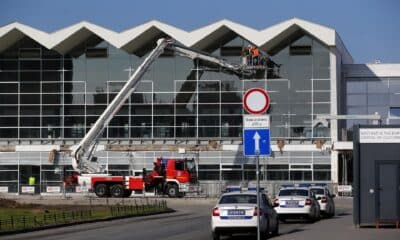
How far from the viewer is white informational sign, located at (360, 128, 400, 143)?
85.7 feet

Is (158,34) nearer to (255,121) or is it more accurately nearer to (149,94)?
(149,94)

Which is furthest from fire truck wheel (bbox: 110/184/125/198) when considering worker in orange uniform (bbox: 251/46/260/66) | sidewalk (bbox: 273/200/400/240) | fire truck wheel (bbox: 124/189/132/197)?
sidewalk (bbox: 273/200/400/240)

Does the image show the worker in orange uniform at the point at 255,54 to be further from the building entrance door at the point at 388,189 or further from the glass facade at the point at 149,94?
the building entrance door at the point at 388,189

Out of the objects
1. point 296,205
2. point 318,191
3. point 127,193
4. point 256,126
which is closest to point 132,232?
point 296,205

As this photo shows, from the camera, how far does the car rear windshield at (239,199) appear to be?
24453mm

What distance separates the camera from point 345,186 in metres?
63.8

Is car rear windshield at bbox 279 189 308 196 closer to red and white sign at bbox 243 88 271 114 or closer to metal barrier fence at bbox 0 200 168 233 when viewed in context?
metal barrier fence at bbox 0 200 168 233

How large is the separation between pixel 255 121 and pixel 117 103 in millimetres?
48071

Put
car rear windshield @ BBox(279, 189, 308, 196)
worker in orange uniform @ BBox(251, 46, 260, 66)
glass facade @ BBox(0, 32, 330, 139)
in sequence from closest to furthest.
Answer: car rear windshield @ BBox(279, 189, 308, 196) → worker in orange uniform @ BBox(251, 46, 260, 66) → glass facade @ BBox(0, 32, 330, 139)

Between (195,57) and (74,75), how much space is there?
10087 mm

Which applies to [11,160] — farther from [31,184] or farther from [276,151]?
[276,151]

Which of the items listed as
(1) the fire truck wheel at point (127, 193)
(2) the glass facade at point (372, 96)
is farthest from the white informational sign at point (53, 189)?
(2) the glass facade at point (372, 96)

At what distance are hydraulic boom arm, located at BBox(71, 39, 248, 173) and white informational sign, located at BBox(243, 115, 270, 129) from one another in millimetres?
46632

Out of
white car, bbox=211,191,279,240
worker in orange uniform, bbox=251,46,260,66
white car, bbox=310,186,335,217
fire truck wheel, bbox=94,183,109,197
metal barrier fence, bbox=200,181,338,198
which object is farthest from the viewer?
worker in orange uniform, bbox=251,46,260,66
